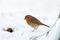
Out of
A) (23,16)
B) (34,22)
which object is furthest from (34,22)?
(23,16)

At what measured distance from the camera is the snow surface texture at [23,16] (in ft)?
19.8

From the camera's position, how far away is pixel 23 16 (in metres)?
8.93

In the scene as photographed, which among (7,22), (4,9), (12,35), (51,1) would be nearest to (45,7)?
(51,1)

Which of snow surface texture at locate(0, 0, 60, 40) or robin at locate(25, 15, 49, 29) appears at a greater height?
robin at locate(25, 15, 49, 29)

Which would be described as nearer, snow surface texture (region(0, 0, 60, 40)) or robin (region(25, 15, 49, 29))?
snow surface texture (region(0, 0, 60, 40))

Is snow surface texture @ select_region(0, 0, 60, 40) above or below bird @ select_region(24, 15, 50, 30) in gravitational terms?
below

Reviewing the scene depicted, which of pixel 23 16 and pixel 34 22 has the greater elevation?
pixel 34 22

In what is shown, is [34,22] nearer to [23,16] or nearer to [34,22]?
[34,22]

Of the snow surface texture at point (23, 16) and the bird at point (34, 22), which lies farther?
the bird at point (34, 22)

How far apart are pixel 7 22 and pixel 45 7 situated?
2.09m

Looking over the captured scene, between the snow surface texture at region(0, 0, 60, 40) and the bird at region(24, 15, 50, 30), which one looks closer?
the snow surface texture at region(0, 0, 60, 40)

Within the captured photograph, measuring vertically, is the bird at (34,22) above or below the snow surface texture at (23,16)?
above

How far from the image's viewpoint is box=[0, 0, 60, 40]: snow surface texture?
237 inches

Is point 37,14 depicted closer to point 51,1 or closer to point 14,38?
point 51,1
